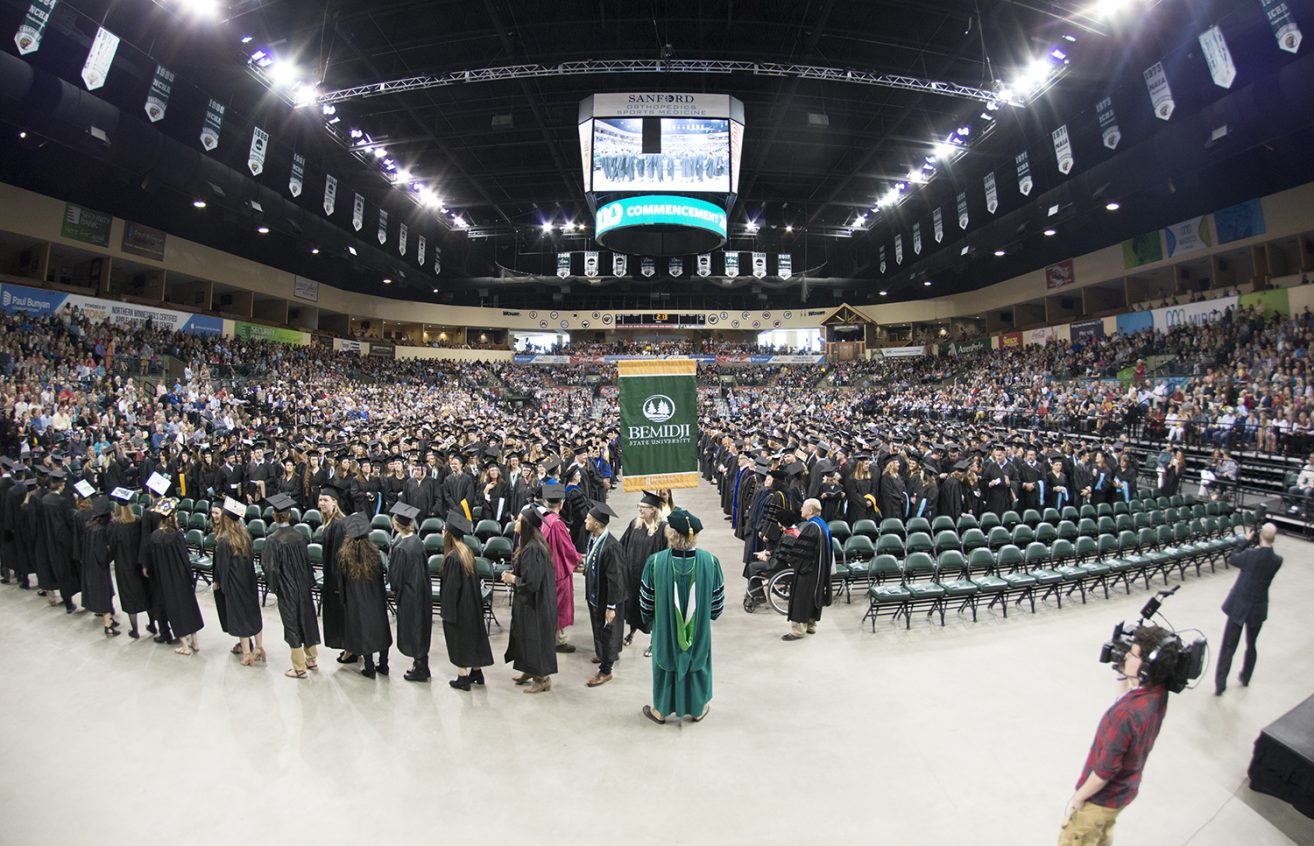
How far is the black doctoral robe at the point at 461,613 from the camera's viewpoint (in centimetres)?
496

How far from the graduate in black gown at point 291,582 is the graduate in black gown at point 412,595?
0.81m

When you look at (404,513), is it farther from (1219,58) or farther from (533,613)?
(1219,58)

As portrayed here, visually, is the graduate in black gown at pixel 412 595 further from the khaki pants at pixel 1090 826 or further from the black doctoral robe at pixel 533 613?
the khaki pants at pixel 1090 826

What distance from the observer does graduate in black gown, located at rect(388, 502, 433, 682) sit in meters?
5.15

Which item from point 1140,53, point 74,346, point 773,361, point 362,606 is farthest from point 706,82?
point 773,361

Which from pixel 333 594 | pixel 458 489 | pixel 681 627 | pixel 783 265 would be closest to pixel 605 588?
pixel 681 627

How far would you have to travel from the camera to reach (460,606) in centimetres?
497

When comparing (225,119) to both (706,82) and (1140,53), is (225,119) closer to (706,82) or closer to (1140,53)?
(706,82)

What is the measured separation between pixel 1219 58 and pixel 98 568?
61.6 ft

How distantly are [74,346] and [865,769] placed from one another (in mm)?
24670

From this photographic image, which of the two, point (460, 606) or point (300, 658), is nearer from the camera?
point (460, 606)

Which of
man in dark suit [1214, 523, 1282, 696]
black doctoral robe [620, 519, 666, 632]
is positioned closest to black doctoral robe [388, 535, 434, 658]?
black doctoral robe [620, 519, 666, 632]

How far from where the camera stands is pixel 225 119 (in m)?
18.4

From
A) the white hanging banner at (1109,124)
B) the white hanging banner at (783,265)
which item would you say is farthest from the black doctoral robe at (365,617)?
the white hanging banner at (783,265)
